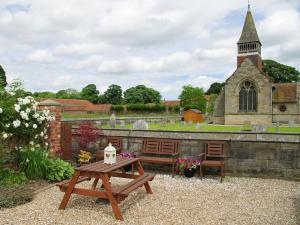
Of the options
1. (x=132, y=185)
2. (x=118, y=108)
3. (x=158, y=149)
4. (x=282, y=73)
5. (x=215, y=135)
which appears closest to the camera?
(x=132, y=185)

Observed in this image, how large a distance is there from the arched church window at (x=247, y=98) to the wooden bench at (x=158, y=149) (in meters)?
32.4

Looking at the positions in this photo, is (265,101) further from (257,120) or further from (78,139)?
(78,139)

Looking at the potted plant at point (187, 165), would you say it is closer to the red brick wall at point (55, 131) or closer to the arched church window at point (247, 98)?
the red brick wall at point (55, 131)

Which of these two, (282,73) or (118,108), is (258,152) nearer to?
(118,108)

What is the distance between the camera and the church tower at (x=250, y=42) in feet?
148

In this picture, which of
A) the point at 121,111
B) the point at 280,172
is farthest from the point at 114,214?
the point at 121,111

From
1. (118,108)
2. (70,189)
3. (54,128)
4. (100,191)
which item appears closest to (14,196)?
(70,189)

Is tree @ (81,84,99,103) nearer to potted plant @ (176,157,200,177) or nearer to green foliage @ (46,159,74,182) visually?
potted plant @ (176,157,200,177)

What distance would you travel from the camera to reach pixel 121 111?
50500mm

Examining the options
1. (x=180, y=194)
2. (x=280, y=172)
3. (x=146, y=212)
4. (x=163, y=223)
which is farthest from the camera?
(x=280, y=172)

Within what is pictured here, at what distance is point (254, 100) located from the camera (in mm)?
39875

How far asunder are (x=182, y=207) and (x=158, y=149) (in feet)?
13.5

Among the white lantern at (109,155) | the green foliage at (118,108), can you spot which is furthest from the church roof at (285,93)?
the white lantern at (109,155)

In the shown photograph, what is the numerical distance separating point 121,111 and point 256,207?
4497 centimetres
